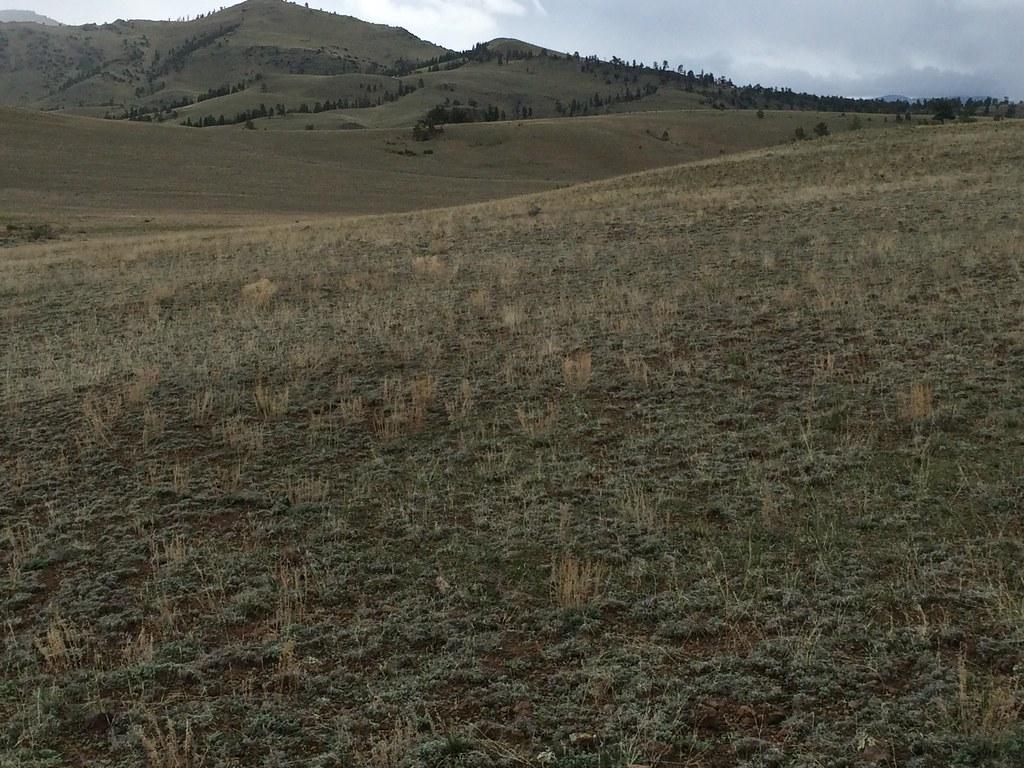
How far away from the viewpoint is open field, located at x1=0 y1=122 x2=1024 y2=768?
141 inches

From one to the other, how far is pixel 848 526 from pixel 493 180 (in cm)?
7010

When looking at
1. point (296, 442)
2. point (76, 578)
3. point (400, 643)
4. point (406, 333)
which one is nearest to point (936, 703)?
point (400, 643)

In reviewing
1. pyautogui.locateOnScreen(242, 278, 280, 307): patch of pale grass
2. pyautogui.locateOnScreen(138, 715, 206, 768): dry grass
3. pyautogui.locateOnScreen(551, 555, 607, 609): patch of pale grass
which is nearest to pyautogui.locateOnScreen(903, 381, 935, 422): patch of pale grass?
pyautogui.locateOnScreen(551, 555, 607, 609): patch of pale grass

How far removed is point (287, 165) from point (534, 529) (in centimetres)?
6861

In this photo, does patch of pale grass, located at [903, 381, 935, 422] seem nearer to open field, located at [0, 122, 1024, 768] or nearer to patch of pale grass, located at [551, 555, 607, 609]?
open field, located at [0, 122, 1024, 768]

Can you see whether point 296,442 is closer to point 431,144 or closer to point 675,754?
point 675,754

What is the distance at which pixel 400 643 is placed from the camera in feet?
13.9

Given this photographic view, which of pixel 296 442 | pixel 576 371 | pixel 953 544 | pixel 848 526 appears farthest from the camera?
pixel 576 371

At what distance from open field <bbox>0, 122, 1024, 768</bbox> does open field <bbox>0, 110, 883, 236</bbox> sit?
2967cm

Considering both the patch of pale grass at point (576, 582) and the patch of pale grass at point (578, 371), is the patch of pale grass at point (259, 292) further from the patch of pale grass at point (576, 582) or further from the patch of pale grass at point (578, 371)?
the patch of pale grass at point (576, 582)

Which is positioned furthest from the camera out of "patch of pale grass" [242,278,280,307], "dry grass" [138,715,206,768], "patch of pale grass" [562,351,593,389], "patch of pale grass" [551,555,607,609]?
"patch of pale grass" [242,278,280,307]

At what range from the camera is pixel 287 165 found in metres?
67.9

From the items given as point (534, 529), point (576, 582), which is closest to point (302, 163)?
point (534, 529)

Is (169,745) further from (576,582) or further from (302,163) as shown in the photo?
(302,163)
